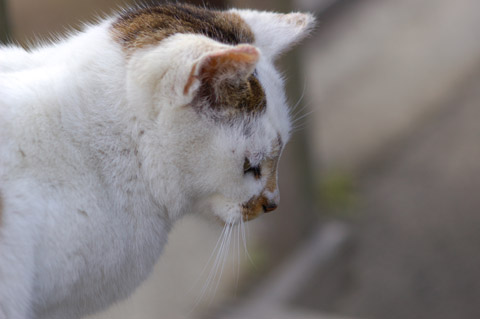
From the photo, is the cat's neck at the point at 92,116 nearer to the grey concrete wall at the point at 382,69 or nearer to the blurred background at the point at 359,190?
the blurred background at the point at 359,190

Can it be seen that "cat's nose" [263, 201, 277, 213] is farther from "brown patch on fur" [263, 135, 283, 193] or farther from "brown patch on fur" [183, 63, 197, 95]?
"brown patch on fur" [183, 63, 197, 95]

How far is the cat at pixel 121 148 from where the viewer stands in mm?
930

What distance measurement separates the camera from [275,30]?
1.22 m

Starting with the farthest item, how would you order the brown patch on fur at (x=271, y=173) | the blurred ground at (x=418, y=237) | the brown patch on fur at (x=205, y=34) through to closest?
the blurred ground at (x=418, y=237) → the brown patch on fur at (x=271, y=173) → the brown patch on fur at (x=205, y=34)

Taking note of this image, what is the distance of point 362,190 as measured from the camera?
3385 mm

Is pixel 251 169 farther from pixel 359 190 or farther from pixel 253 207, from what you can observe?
pixel 359 190

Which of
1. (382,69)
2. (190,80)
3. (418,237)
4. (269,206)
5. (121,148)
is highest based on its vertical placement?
(190,80)

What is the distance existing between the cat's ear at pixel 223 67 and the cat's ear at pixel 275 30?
0.25m

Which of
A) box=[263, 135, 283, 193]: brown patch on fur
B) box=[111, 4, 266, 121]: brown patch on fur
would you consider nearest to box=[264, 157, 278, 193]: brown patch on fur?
box=[263, 135, 283, 193]: brown patch on fur

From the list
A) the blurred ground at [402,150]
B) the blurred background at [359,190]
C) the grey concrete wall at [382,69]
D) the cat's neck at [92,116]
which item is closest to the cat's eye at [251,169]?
the cat's neck at [92,116]

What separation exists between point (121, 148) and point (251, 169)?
0.23 m

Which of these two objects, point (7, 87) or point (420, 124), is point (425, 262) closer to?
point (420, 124)

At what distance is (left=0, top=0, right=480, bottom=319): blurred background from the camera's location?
2615 millimetres

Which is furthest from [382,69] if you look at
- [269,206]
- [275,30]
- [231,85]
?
[231,85]
